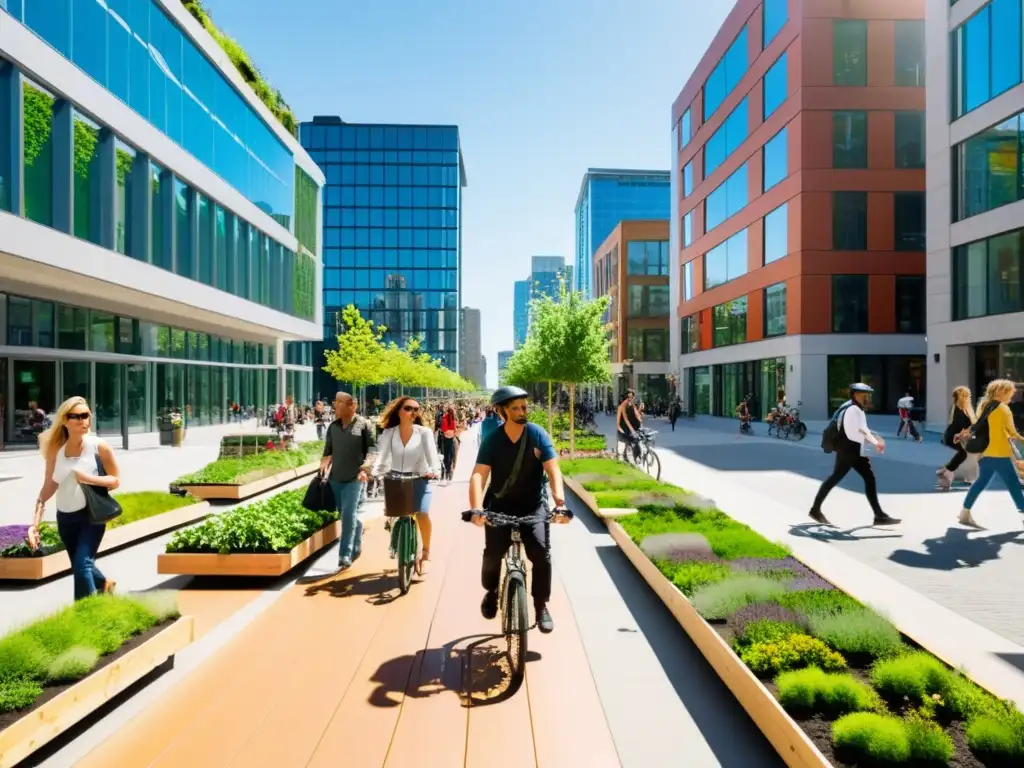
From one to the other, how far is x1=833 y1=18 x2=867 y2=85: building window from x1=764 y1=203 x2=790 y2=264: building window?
231 inches

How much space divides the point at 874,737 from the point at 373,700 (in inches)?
110

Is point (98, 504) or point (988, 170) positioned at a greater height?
point (988, 170)

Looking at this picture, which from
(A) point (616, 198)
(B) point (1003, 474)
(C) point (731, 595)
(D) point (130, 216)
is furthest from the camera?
(A) point (616, 198)

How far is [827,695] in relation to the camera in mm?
3852

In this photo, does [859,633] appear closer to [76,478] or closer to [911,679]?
[911,679]

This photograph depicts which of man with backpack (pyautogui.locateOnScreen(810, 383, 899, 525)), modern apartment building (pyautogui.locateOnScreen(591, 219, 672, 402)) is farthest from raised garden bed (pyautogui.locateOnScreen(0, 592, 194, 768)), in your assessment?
modern apartment building (pyautogui.locateOnScreen(591, 219, 672, 402))

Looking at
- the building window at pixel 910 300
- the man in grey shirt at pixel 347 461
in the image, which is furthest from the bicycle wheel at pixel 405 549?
the building window at pixel 910 300

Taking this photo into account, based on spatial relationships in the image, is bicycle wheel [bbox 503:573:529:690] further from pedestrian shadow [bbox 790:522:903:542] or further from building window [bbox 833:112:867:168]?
building window [bbox 833:112:867:168]

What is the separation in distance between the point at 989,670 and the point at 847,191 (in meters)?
32.6

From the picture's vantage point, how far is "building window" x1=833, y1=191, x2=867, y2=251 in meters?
33.5

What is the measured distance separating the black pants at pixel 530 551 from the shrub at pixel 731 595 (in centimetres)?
118

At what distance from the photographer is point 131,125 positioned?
24438 millimetres

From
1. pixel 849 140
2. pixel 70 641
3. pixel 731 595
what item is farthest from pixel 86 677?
pixel 849 140

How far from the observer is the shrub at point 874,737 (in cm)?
327
